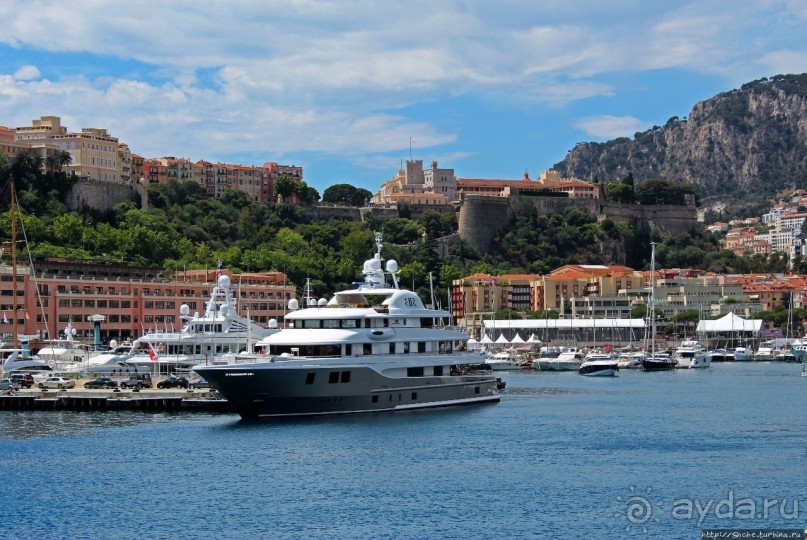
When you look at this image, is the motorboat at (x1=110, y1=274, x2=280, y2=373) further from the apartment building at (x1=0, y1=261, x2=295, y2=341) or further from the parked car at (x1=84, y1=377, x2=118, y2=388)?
the apartment building at (x1=0, y1=261, x2=295, y2=341)

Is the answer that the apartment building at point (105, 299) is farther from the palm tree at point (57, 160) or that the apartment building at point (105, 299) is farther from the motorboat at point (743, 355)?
the motorboat at point (743, 355)

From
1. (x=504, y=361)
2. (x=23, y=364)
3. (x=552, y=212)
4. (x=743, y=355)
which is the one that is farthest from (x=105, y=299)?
(x=552, y=212)

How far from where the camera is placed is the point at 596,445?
47.8m

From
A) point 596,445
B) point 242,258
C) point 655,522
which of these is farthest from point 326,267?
point 655,522

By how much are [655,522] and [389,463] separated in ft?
36.6

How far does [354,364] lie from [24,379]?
2218 centimetres

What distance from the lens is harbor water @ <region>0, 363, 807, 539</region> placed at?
113ft

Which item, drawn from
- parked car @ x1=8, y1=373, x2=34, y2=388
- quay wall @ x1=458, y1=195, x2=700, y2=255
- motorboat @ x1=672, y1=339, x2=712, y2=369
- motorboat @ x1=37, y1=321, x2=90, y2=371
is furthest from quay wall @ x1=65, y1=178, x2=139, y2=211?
parked car @ x1=8, y1=373, x2=34, y2=388

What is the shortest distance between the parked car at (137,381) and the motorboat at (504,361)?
151 ft

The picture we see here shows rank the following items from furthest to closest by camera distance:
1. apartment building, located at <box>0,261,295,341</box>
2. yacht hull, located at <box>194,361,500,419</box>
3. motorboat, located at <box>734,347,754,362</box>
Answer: motorboat, located at <box>734,347,754,362</box>
apartment building, located at <box>0,261,295,341</box>
yacht hull, located at <box>194,361,500,419</box>

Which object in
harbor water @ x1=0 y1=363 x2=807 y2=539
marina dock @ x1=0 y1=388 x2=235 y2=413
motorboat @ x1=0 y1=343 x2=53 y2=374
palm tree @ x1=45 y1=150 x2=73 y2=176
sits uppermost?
palm tree @ x1=45 y1=150 x2=73 y2=176

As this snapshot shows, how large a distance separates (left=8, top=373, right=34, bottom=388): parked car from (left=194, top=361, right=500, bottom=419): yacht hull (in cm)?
1637

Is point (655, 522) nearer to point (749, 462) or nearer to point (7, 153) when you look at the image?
point (749, 462)

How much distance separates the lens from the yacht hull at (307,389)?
51.4m
